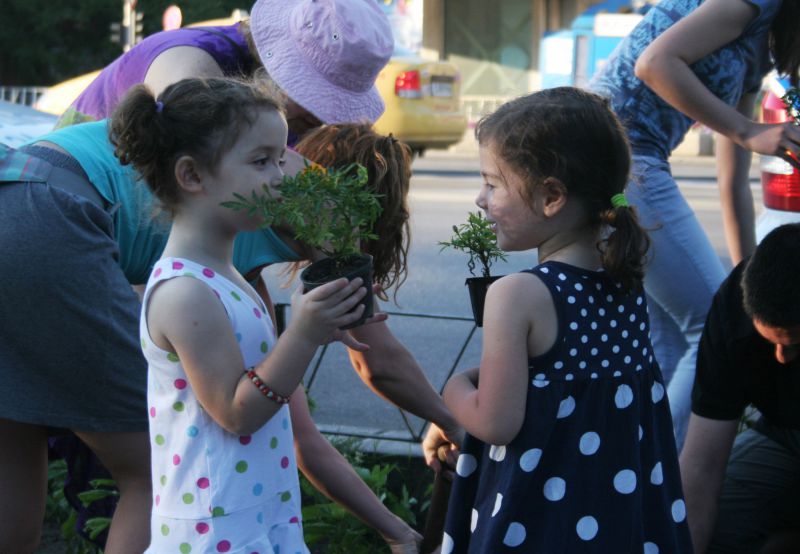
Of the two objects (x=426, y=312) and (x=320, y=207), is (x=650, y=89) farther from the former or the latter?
(x=426, y=312)

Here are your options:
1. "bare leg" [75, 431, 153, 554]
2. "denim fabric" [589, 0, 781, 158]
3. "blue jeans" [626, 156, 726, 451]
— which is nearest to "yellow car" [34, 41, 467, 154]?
"denim fabric" [589, 0, 781, 158]

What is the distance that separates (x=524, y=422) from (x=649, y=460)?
31cm

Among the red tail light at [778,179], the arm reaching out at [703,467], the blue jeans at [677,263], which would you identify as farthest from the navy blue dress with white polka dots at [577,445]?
the red tail light at [778,179]

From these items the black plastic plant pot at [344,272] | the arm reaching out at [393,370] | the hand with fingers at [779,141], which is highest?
the black plastic plant pot at [344,272]

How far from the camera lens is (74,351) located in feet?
8.23

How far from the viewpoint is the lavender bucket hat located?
291 cm

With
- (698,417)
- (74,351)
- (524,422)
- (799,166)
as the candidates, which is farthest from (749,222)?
(74,351)

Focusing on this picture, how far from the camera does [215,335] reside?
2127 mm

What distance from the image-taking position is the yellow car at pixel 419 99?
15562 millimetres

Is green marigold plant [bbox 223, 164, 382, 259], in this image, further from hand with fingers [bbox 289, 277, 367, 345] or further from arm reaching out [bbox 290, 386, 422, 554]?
arm reaching out [bbox 290, 386, 422, 554]

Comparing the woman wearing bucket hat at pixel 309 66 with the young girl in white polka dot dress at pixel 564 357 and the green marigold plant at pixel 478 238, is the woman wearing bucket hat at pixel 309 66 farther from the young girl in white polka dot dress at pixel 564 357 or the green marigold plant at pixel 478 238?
the young girl in white polka dot dress at pixel 564 357

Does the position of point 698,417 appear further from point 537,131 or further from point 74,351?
point 74,351

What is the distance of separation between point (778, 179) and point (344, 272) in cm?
272

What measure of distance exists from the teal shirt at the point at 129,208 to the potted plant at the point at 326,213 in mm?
500
